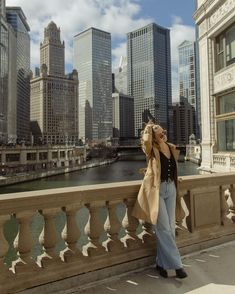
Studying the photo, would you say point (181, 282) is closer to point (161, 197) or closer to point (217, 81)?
point (161, 197)

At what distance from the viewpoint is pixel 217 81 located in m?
19.7

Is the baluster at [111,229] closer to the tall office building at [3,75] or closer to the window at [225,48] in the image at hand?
the window at [225,48]

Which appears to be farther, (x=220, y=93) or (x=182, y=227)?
(x=220, y=93)

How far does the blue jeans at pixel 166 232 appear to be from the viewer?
4461 millimetres

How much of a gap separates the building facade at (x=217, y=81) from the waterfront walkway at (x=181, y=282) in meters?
12.6

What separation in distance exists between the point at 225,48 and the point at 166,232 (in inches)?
648

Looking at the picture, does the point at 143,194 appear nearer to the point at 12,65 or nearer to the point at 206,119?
the point at 206,119

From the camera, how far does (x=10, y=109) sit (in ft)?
515

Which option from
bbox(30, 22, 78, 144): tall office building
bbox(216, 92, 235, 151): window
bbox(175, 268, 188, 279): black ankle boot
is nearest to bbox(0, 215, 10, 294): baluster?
bbox(175, 268, 188, 279): black ankle boot

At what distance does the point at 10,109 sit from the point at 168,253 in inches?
6343

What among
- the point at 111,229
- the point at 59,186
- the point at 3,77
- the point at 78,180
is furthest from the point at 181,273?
the point at 3,77

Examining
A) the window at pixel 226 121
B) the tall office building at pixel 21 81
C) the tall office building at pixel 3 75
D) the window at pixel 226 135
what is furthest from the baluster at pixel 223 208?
the tall office building at pixel 21 81

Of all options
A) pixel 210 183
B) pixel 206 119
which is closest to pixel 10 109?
pixel 206 119

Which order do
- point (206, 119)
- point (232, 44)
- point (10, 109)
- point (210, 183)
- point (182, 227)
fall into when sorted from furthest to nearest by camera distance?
point (10, 109), point (206, 119), point (232, 44), point (210, 183), point (182, 227)
